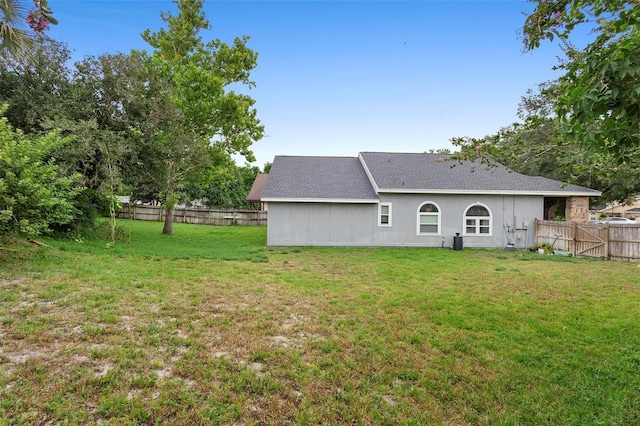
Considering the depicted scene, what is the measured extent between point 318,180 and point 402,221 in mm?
3920

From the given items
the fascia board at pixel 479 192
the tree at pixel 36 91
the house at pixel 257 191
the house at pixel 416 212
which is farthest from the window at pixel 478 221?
the house at pixel 257 191

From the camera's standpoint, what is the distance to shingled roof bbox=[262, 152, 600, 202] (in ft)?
41.2

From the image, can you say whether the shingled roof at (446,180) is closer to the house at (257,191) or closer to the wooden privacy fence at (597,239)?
the wooden privacy fence at (597,239)

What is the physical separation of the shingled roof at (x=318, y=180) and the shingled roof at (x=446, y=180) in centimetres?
62

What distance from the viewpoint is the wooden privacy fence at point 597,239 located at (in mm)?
10102

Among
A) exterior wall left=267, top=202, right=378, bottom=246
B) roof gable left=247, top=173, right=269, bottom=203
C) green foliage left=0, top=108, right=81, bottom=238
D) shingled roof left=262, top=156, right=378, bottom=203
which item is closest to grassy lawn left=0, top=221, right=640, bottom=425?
green foliage left=0, top=108, right=81, bottom=238

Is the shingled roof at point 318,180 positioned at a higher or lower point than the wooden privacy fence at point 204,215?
higher

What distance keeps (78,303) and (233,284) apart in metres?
2.40

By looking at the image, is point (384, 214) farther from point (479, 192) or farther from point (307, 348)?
point (307, 348)

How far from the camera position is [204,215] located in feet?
74.7

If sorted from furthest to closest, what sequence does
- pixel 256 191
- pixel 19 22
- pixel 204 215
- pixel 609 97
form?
pixel 256 191 < pixel 204 215 < pixel 19 22 < pixel 609 97

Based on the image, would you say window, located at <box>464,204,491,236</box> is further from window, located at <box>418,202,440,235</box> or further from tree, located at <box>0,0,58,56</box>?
tree, located at <box>0,0,58,56</box>

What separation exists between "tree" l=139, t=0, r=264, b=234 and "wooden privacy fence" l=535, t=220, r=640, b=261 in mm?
13494

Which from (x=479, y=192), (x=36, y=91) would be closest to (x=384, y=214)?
(x=479, y=192)
